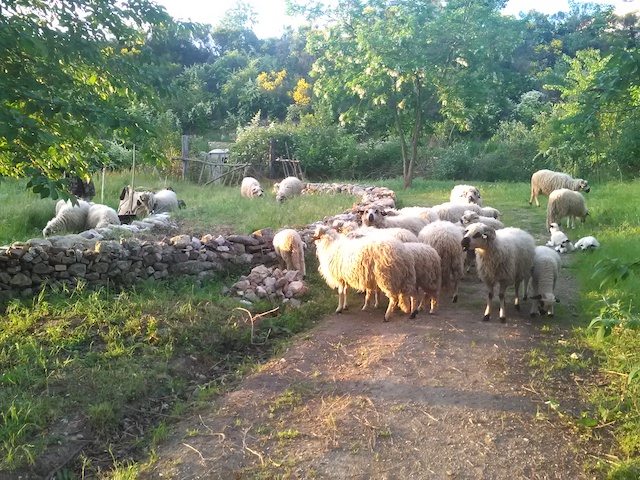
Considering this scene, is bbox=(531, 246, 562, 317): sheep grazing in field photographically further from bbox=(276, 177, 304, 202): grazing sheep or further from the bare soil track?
bbox=(276, 177, 304, 202): grazing sheep

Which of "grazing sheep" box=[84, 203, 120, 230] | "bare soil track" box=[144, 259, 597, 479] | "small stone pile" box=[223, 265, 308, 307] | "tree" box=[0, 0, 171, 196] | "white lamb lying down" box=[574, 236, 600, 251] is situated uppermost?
"tree" box=[0, 0, 171, 196]

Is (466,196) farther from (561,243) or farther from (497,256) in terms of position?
(497,256)

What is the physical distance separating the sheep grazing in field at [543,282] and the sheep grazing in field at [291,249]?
3154mm

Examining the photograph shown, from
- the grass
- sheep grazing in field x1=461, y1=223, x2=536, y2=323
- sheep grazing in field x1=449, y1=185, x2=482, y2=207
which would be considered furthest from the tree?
sheep grazing in field x1=449, y1=185, x2=482, y2=207

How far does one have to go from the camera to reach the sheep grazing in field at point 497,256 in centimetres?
625

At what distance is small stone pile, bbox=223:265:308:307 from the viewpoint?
274 inches

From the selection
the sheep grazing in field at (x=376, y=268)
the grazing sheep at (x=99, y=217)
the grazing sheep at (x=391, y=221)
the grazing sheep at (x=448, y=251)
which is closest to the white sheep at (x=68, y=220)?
the grazing sheep at (x=99, y=217)

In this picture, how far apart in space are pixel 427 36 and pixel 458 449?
16.6m

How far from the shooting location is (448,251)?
7055 millimetres

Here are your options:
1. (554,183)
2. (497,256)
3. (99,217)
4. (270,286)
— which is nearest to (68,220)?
(99,217)

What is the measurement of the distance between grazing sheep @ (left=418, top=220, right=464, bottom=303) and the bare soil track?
1244 millimetres

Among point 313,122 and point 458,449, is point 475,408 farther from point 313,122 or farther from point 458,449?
point 313,122

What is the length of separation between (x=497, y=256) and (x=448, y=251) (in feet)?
2.71

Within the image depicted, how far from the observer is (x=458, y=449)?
3791mm
